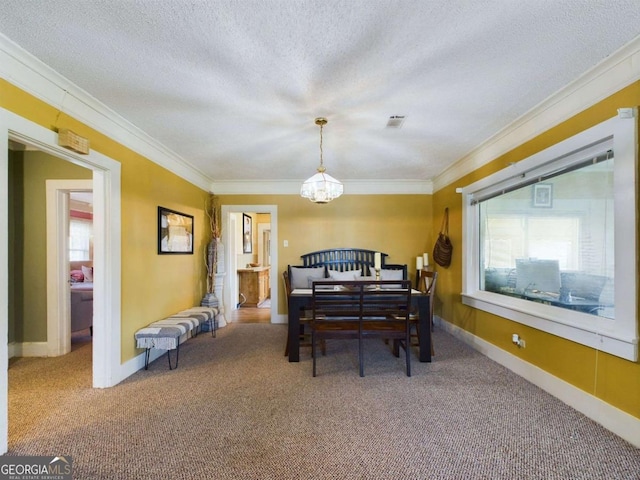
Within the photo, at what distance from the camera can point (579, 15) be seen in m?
1.50

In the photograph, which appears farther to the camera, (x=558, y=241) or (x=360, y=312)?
(x=360, y=312)

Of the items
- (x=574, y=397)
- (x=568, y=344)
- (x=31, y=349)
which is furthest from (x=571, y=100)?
(x=31, y=349)

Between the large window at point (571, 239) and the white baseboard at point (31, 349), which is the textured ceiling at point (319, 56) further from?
the white baseboard at point (31, 349)

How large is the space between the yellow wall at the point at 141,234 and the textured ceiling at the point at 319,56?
0.33m

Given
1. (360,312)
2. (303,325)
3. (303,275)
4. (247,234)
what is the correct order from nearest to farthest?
(360,312) → (303,325) → (303,275) → (247,234)

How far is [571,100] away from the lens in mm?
2199

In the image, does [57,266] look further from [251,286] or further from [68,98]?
[251,286]

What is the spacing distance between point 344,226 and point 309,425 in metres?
3.50

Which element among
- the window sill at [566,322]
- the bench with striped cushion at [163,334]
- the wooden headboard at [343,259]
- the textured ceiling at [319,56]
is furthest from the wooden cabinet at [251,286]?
Result: the window sill at [566,322]

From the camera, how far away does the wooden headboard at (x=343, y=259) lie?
5.01m

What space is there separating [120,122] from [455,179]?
407cm

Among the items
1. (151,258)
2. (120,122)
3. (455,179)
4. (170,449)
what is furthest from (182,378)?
(455,179)

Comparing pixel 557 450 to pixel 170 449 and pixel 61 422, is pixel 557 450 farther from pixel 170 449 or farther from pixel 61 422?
pixel 61 422

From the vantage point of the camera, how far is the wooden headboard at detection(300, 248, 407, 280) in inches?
197
